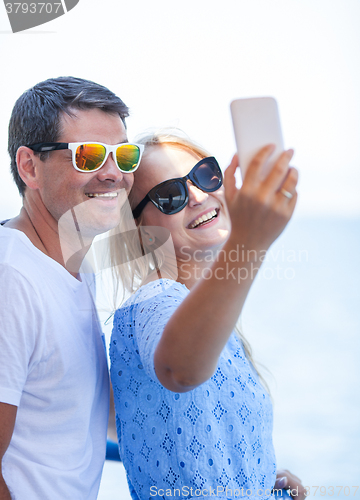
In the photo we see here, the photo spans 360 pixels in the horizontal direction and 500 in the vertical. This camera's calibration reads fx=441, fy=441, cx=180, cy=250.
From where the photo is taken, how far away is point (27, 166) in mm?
1285

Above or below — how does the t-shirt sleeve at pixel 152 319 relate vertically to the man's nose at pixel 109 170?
below

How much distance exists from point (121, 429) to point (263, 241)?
29.9 inches

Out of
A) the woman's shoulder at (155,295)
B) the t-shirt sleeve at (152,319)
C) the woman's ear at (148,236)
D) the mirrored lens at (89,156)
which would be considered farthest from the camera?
the woman's ear at (148,236)

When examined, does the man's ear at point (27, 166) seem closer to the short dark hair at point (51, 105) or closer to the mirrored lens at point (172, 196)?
the short dark hair at point (51, 105)

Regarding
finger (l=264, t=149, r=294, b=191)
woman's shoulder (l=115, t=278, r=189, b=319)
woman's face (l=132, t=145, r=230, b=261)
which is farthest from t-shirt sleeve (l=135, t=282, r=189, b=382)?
finger (l=264, t=149, r=294, b=191)

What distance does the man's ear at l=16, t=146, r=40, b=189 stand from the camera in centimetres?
127

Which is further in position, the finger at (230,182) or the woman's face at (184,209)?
the woman's face at (184,209)

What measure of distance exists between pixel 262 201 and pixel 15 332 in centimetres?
68

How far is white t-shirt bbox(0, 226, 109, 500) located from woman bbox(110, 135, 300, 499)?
100mm

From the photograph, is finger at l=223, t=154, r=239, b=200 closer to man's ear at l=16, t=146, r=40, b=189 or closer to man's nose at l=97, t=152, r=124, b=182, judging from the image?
man's nose at l=97, t=152, r=124, b=182

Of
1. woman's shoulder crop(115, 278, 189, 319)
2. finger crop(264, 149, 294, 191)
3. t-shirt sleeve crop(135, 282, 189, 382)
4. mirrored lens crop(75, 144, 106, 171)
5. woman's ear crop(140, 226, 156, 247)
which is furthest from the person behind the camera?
woman's ear crop(140, 226, 156, 247)

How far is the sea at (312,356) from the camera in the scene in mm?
4180

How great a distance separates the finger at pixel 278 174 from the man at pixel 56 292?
0.67m

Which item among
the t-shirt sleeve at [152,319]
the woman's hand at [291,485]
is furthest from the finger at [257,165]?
the woman's hand at [291,485]
